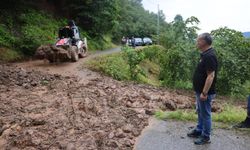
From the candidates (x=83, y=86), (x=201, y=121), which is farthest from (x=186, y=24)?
(x=201, y=121)

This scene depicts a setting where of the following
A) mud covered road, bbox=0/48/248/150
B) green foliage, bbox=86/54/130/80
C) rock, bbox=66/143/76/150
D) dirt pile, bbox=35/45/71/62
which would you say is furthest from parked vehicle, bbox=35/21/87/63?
rock, bbox=66/143/76/150

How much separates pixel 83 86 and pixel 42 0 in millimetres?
20885

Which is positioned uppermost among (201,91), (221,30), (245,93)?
(221,30)

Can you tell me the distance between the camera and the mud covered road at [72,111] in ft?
20.8

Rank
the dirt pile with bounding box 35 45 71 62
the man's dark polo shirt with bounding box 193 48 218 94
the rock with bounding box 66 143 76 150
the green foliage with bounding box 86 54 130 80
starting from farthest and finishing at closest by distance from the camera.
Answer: the dirt pile with bounding box 35 45 71 62
the green foliage with bounding box 86 54 130 80
the rock with bounding box 66 143 76 150
the man's dark polo shirt with bounding box 193 48 218 94

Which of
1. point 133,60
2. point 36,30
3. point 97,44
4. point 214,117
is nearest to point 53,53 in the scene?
point 133,60

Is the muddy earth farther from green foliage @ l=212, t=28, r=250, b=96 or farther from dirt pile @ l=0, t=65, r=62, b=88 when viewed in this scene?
green foliage @ l=212, t=28, r=250, b=96

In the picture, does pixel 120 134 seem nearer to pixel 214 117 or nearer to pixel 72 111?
pixel 72 111

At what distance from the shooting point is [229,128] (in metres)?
7.33

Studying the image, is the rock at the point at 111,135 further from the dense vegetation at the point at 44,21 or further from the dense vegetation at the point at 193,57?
the dense vegetation at the point at 44,21

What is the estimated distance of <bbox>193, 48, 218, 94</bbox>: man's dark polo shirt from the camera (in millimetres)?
5855

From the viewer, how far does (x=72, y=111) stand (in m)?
8.38

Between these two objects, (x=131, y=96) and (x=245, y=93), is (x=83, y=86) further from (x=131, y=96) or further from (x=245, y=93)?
(x=245, y=93)

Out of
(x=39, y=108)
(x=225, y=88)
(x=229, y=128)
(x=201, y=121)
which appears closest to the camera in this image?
(x=201, y=121)
